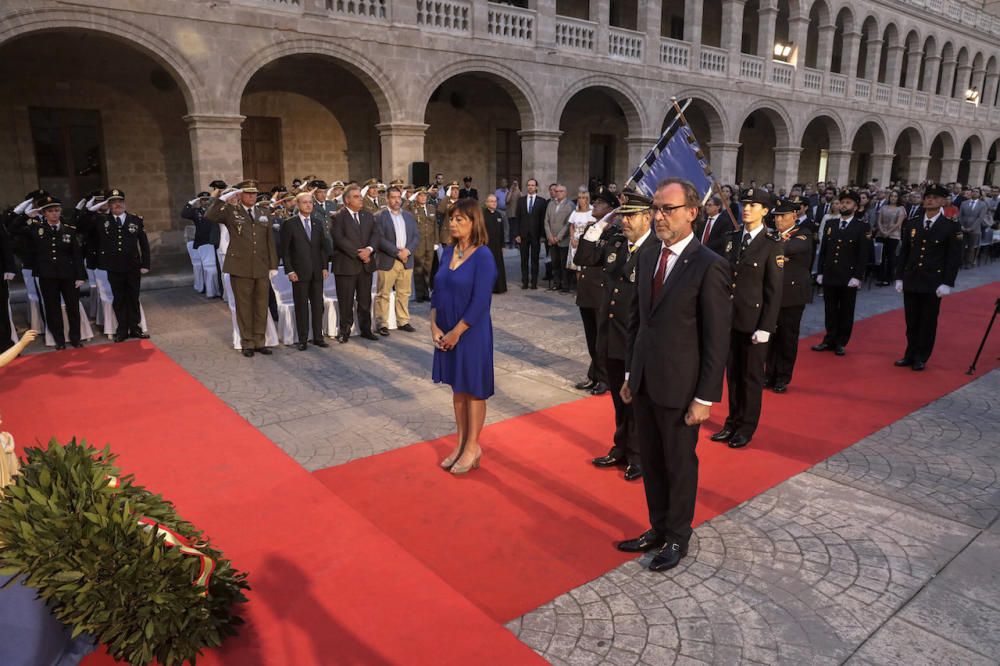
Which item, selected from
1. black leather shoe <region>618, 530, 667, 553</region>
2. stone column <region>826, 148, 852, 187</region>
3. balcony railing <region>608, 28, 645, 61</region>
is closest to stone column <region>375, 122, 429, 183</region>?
balcony railing <region>608, 28, 645, 61</region>

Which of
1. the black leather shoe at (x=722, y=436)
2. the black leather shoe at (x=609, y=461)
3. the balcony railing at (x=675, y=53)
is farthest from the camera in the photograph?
the balcony railing at (x=675, y=53)

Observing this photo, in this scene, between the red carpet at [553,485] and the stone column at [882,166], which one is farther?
the stone column at [882,166]

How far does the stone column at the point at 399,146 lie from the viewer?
13.8m

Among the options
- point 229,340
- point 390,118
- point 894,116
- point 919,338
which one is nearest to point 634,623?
point 919,338

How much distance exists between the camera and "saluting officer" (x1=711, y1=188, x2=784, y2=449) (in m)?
5.25

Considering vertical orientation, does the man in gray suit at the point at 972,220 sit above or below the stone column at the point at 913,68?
below

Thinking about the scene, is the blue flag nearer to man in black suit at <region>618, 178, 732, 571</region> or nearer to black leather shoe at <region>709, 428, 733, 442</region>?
black leather shoe at <region>709, 428, 733, 442</region>

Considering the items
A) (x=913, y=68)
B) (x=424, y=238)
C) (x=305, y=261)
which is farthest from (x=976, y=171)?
(x=305, y=261)

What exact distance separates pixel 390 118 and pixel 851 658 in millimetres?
12879

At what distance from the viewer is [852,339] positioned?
29.0 ft

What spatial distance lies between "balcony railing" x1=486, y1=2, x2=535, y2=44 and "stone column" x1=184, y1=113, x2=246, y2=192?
6.23m

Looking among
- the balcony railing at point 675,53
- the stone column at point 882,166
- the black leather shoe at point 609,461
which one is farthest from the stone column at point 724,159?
the black leather shoe at point 609,461

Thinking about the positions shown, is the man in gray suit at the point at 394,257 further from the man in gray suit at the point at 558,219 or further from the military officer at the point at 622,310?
the military officer at the point at 622,310

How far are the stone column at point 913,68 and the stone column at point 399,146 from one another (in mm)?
23266
